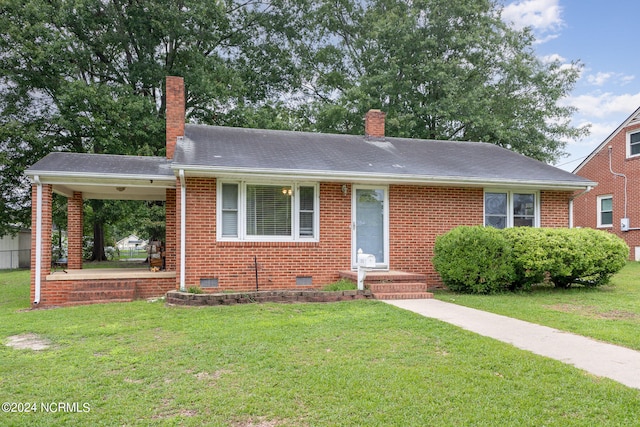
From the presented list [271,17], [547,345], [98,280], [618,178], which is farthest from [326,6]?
[547,345]

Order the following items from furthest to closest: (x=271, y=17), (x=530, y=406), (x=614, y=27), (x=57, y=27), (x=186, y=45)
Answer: (x=271, y=17)
(x=186, y=45)
(x=57, y=27)
(x=614, y=27)
(x=530, y=406)

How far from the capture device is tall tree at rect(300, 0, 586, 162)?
2136 centimetres

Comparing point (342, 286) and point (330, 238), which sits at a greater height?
point (330, 238)

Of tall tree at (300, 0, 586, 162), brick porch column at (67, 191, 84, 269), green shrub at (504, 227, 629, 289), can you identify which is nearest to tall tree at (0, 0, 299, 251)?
brick porch column at (67, 191, 84, 269)

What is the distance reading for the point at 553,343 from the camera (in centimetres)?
524

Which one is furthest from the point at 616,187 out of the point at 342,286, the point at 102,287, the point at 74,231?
the point at 74,231

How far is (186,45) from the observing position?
21.4 meters

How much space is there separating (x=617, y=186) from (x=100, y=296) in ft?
68.3

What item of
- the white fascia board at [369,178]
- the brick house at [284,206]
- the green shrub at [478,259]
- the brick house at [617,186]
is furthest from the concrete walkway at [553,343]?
the brick house at [617,186]

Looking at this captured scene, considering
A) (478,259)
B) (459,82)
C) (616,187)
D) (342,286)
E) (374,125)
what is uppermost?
(459,82)

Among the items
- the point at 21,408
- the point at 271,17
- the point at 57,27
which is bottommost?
the point at 21,408

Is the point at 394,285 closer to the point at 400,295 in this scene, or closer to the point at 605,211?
the point at 400,295

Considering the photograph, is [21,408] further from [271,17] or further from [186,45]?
[271,17]

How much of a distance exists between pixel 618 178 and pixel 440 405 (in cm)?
2067
